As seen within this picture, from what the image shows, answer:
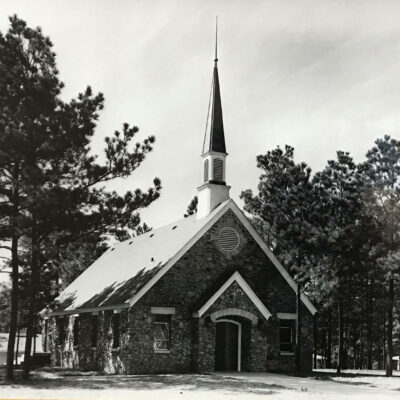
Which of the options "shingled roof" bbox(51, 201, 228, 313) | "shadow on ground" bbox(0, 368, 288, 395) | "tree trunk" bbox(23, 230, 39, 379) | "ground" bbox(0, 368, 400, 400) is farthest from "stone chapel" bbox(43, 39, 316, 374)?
"tree trunk" bbox(23, 230, 39, 379)

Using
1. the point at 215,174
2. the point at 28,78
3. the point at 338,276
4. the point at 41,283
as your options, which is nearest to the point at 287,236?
the point at 215,174

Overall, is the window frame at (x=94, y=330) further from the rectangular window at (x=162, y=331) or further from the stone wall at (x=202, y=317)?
the rectangular window at (x=162, y=331)

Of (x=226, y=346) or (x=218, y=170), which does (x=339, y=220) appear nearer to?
(x=218, y=170)

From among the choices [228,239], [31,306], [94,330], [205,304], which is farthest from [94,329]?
[228,239]

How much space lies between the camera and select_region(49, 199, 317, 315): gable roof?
25827 millimetres

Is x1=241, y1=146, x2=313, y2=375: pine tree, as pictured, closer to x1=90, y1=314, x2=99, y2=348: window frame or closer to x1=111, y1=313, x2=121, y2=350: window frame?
x1=111, y1=313, x2=121, y2=350: window frame

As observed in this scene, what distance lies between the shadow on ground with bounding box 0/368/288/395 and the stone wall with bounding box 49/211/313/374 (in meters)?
1.52

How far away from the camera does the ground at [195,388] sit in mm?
17516

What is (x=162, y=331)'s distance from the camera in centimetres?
2536

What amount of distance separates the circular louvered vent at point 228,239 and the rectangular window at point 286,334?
4.10 meters

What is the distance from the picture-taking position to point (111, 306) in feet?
85.3

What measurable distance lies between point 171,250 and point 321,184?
11098 millimetres

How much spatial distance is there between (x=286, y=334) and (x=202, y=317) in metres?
4.90

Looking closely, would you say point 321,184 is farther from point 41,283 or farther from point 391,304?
point 41,283
